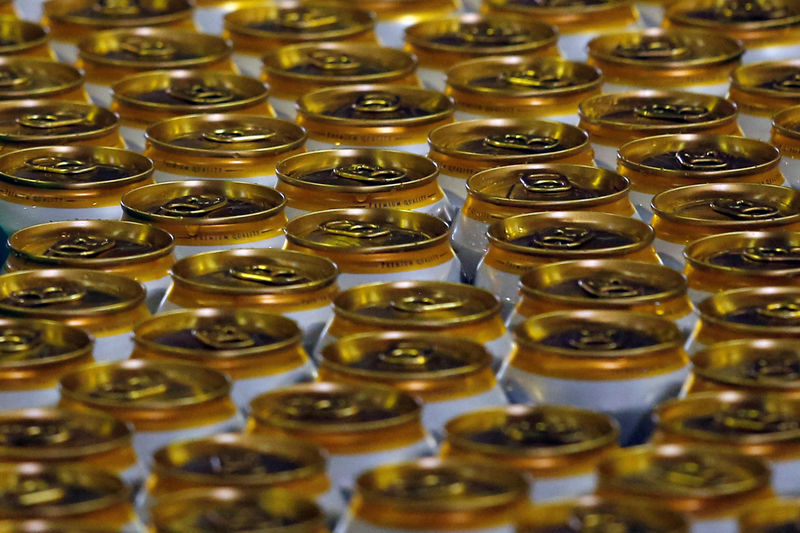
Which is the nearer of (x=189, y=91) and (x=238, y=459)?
(x=238, y=459)

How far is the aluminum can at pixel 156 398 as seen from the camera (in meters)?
3.14

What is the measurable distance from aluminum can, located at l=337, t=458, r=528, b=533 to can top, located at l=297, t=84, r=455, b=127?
2085 mm

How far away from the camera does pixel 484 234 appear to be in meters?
4.22

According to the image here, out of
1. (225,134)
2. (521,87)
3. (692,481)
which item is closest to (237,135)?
(225,134)

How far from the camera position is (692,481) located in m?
2.89

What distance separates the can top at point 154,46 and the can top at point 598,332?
2413mm

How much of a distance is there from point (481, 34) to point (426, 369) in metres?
2.82

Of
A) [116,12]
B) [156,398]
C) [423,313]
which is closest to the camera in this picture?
[156,398]

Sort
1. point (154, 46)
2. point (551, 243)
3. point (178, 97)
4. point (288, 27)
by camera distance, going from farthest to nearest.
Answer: point (288, 27), point (154, 46), point (178, 97), point (551, 243)

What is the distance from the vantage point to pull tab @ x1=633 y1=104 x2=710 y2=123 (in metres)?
4.96

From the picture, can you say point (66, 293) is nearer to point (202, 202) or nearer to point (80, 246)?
point (80, 246)

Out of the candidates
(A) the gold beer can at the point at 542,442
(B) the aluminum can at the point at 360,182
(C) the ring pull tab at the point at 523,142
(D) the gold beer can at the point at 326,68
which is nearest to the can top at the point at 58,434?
(A) the gold beer can at the point at 542,442

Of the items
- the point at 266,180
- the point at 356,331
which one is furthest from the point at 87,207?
the point at 356,331

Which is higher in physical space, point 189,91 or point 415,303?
point 189,91
